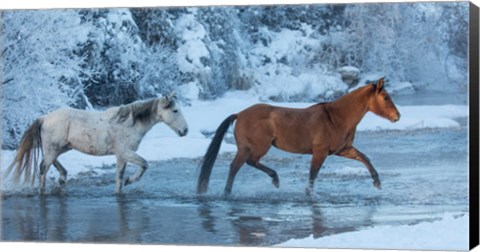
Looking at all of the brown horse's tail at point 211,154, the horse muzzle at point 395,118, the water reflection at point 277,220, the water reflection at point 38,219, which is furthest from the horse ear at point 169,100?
the horse muzzle at point 395,118

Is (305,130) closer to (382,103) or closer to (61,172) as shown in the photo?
(382,103)

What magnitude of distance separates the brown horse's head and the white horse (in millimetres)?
1831

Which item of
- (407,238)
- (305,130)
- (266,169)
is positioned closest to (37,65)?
(266,169)

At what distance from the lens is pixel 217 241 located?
464 inches

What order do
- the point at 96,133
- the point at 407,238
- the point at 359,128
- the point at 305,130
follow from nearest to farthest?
1. the point at 407,238
2. the point at 359,128
3. the point at 305,130
4. the point at 96,133

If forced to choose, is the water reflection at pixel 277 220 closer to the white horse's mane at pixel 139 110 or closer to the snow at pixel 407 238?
the snow at pixel 407 238

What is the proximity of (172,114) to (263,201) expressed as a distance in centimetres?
123

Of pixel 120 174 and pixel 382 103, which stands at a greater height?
pixel 382 103

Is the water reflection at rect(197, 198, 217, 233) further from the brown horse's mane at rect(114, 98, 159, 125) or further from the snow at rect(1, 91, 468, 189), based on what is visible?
the brown horse's mane at rect(114, 98, 159, 125)

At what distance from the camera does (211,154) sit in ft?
39.7

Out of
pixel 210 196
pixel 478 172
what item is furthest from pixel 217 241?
pixel 478 172

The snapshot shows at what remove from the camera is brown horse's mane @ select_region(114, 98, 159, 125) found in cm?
1229

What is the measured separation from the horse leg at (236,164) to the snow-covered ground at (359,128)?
8cm

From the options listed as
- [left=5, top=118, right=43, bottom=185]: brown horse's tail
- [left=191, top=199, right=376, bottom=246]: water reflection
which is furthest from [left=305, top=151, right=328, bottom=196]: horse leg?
[left=5, top=118, right=43, bottom=185]: brown horse's tail
